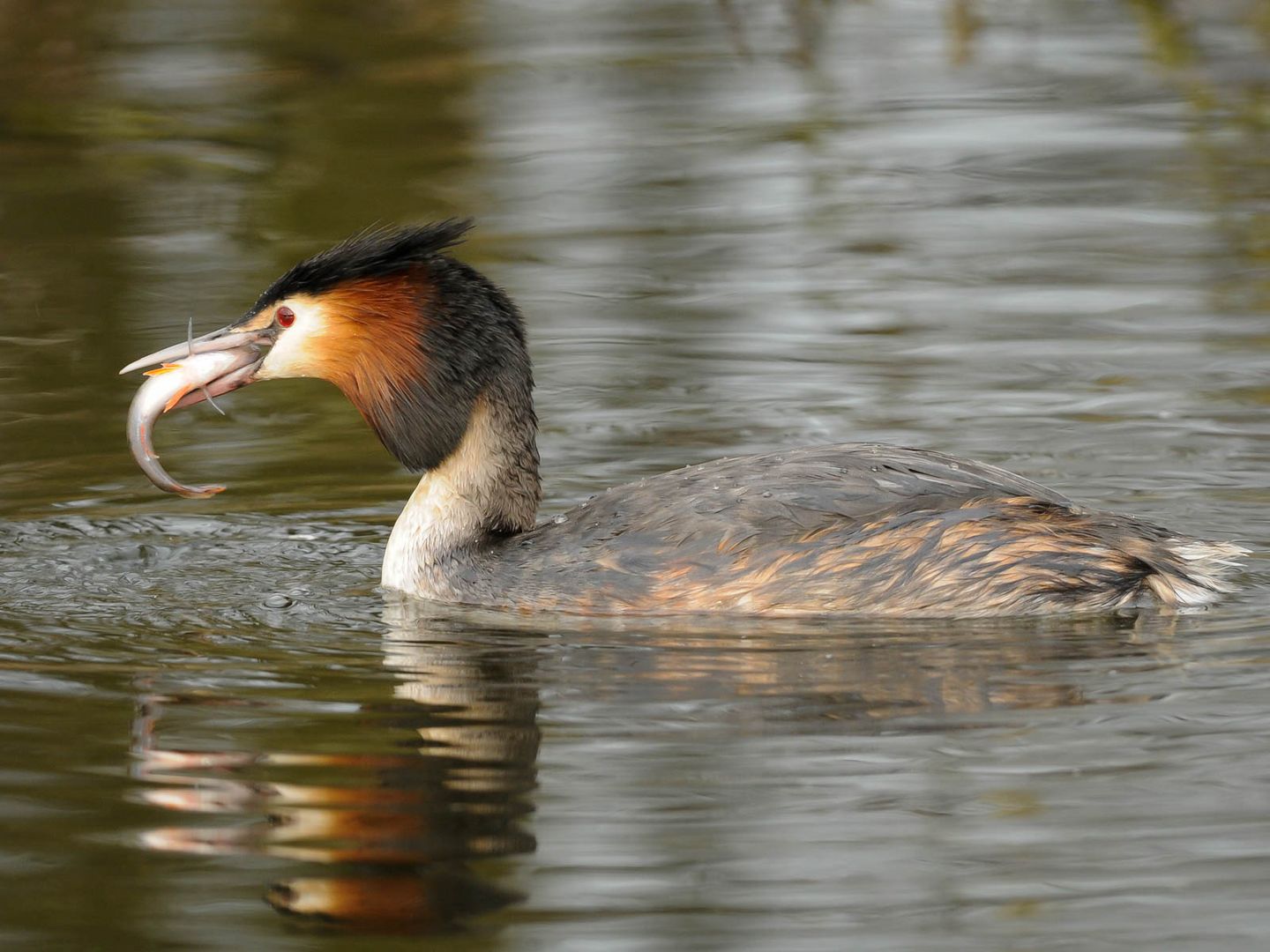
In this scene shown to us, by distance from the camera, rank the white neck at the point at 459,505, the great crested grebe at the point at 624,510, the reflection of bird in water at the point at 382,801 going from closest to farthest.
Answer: the reflection of bird in water at the point at 382,801 < the great crested grebe at the point at 624,510 < the white neck at the point at 459,505

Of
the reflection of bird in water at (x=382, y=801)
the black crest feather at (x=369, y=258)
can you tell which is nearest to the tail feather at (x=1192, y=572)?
the reflection of bird in water at (x=382, y=801)

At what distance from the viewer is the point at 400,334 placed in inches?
287

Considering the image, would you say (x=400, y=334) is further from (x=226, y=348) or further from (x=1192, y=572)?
(x=1192, y=572)

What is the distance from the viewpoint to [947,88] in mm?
15258

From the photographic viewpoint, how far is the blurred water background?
4.98 meters

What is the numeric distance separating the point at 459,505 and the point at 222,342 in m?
0.93

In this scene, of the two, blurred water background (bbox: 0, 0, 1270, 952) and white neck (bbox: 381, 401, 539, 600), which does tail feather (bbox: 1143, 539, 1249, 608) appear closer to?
blurred water background (bbox: 0, 0, 1270, 952)

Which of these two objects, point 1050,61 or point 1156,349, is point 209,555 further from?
point 1050,61

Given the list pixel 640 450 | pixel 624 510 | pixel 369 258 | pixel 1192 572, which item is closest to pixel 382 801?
pixel 624 510

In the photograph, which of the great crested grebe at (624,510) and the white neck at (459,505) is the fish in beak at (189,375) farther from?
the white neck at (459,505)

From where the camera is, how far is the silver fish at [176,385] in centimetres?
725

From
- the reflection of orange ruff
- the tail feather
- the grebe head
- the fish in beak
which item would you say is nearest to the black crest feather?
the grebe head

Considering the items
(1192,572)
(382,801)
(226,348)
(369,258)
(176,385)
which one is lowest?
(1192,572)

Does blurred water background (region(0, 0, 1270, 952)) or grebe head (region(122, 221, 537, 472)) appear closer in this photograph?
blurred water background (region(0, 0, 1270, 952))
